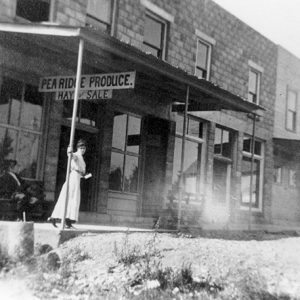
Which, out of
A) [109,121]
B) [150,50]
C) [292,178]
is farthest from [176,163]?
[292,178]

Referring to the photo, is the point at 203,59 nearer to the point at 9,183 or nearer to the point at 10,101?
the point at 10,101

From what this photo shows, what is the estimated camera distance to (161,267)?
21.7 feet

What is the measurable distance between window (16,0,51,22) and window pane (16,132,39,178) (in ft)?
8.17

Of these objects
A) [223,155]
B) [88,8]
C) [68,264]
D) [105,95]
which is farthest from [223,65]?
[68,264]

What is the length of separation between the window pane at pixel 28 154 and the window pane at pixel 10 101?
382 millimetres

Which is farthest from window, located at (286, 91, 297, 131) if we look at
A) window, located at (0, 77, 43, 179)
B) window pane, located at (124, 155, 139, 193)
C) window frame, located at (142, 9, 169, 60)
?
window, located at (0, 77, 43, 179)

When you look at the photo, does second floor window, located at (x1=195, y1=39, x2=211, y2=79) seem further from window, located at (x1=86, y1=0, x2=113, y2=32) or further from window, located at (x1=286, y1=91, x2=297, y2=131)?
window, located at (x1=286, y1=91, x2=297, y2=131)

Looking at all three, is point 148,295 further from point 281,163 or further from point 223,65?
point 281,163

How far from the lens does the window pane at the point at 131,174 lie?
12943 mm

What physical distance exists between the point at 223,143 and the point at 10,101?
28.2ft

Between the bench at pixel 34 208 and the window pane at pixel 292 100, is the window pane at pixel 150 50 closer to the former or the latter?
the bench at pixel 34 208

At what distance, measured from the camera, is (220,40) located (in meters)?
16.7

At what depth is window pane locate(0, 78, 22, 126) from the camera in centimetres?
1006

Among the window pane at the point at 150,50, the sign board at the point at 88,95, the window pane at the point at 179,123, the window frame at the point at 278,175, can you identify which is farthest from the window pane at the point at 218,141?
the sign board at the point at 88,95
